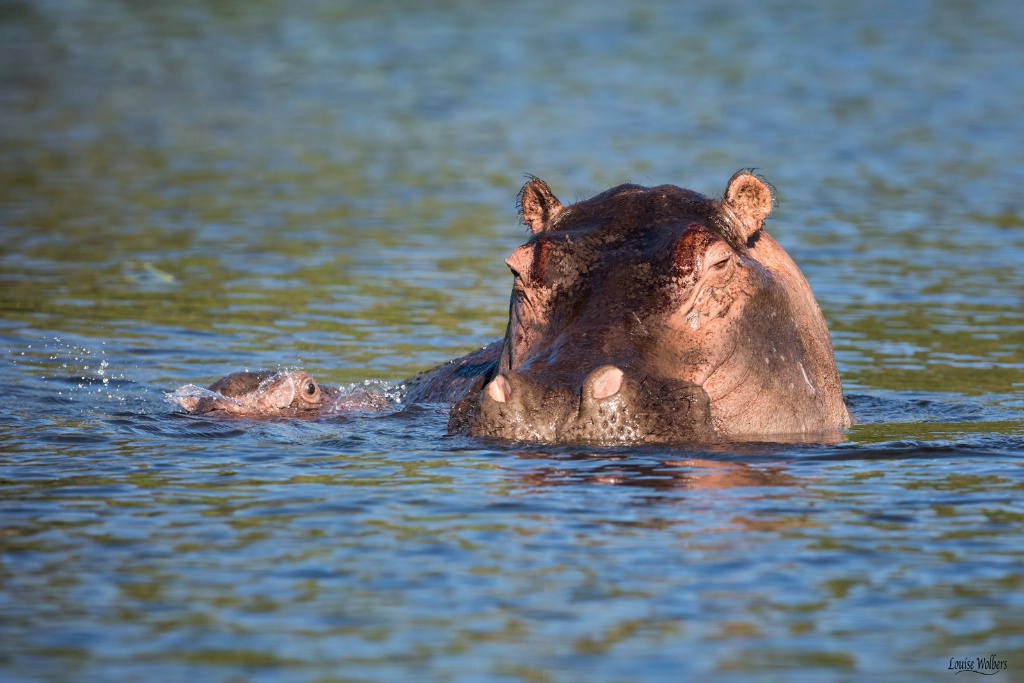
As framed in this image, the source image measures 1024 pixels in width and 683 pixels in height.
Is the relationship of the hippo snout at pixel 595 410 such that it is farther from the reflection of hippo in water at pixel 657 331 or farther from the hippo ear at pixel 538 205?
the hippo ear at pixel 538 205

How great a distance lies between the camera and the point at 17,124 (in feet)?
94.2

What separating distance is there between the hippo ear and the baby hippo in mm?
2099

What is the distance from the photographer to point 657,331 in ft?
28.2

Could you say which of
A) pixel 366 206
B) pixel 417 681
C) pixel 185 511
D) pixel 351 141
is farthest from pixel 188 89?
pixel 417 681

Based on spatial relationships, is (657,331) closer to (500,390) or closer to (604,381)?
(604,381)

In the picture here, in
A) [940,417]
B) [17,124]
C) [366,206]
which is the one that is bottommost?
[940,417]

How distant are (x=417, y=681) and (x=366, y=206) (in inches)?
666

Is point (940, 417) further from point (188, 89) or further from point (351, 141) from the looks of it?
point (188, 89)

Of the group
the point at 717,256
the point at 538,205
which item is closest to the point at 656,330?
the point at 717,256

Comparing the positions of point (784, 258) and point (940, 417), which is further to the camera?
point (940, 417)

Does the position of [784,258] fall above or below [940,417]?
above

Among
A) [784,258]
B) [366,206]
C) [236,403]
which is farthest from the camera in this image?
[366,206]

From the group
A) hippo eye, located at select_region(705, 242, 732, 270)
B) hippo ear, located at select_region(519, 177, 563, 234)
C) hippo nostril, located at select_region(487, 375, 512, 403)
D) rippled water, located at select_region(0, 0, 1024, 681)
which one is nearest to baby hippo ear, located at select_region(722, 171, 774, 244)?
hippo eye, located at select_region(705, 242, 732, 270)

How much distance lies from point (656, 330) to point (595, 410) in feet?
2.82
